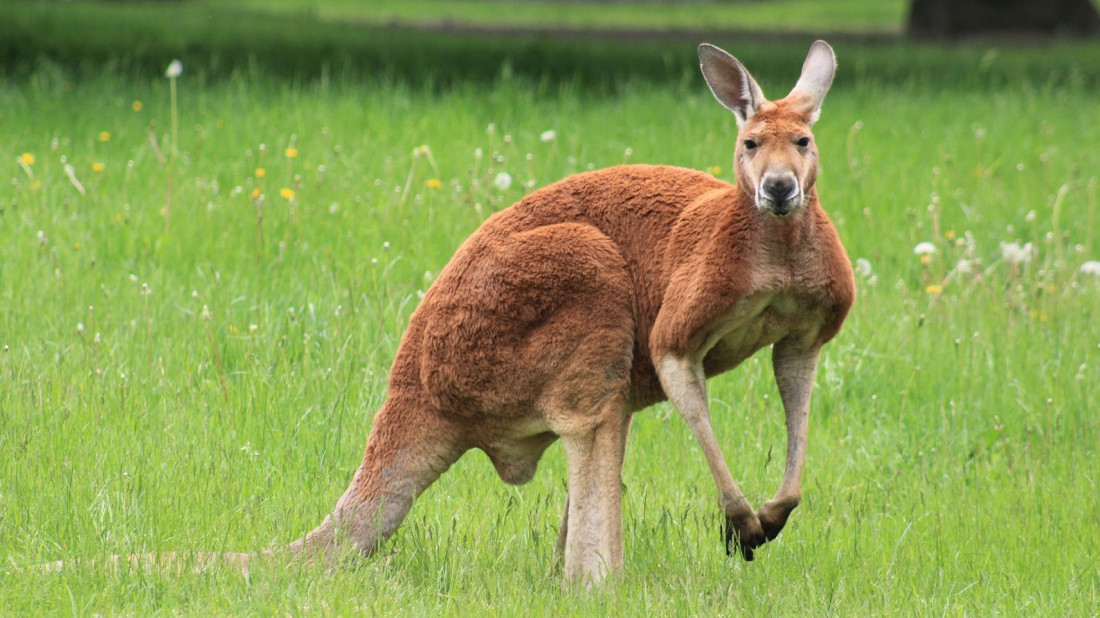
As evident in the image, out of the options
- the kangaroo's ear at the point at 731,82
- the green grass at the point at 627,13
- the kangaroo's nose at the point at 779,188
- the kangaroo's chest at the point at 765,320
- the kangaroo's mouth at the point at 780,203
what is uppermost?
the kangaroo's ear at the point at 731,82

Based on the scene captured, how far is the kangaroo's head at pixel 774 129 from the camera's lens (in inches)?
138

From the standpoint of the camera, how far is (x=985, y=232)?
8.04m

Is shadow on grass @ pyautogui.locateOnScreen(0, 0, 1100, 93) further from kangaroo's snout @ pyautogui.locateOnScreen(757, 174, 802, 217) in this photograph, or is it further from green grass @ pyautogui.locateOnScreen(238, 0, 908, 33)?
kangaroo's snout @ pyautogui.locateOnScreen(757, 174, 802, 217)

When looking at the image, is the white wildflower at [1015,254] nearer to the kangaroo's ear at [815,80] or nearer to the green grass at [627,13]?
the kangaroo's ear at [815,80]

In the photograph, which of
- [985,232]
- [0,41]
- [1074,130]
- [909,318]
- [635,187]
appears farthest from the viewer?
[0,41]

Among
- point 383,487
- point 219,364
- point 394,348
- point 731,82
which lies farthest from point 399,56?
point 731,82

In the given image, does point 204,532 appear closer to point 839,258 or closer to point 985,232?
Answer: point 839,258

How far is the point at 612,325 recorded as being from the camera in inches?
153

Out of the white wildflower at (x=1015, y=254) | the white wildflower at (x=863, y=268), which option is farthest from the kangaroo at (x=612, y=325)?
the white wildflower at (x=1015, y=254)

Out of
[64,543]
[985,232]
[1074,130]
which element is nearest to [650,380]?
[64,543]

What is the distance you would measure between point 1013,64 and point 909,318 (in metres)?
7.99

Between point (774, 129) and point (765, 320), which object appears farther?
point (765, 320)

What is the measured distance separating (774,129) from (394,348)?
2.56 m

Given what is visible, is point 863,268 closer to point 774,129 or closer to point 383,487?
point 774,129
